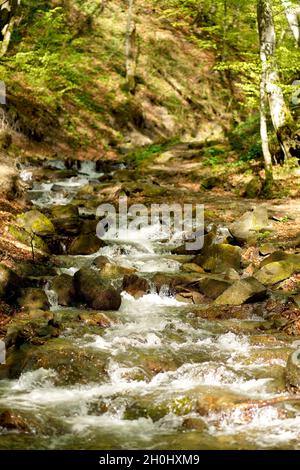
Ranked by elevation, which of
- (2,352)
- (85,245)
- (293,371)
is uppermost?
(85,245)

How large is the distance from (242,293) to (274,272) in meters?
1.08

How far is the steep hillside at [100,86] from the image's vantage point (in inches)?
855

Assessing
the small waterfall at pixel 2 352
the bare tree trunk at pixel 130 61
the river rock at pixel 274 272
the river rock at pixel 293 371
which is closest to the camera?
the river rock at pixel 293 371

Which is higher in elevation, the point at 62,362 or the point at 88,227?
the point at 88,227

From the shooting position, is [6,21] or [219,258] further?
[6,21]

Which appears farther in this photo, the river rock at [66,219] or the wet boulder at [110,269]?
the river rock at [66,219]

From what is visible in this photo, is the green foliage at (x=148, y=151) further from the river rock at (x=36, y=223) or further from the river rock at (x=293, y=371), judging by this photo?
the river rock at (x=293, y=371)

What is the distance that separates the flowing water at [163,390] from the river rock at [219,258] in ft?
6.19

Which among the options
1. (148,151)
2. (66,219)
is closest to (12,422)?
(66,219)

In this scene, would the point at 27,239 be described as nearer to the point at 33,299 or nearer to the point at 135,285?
the point at 33,299

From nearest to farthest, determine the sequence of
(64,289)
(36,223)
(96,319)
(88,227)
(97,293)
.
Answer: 1. (96,319)
2. (97,293)
3. (64,289)
4. (36,223)
5. (88,227)

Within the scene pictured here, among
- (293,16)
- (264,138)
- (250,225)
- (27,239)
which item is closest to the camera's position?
(27,239)

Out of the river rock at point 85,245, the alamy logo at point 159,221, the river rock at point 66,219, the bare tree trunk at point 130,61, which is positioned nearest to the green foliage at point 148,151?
the bare tree trunk at point 130,61

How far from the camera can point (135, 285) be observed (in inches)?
381
